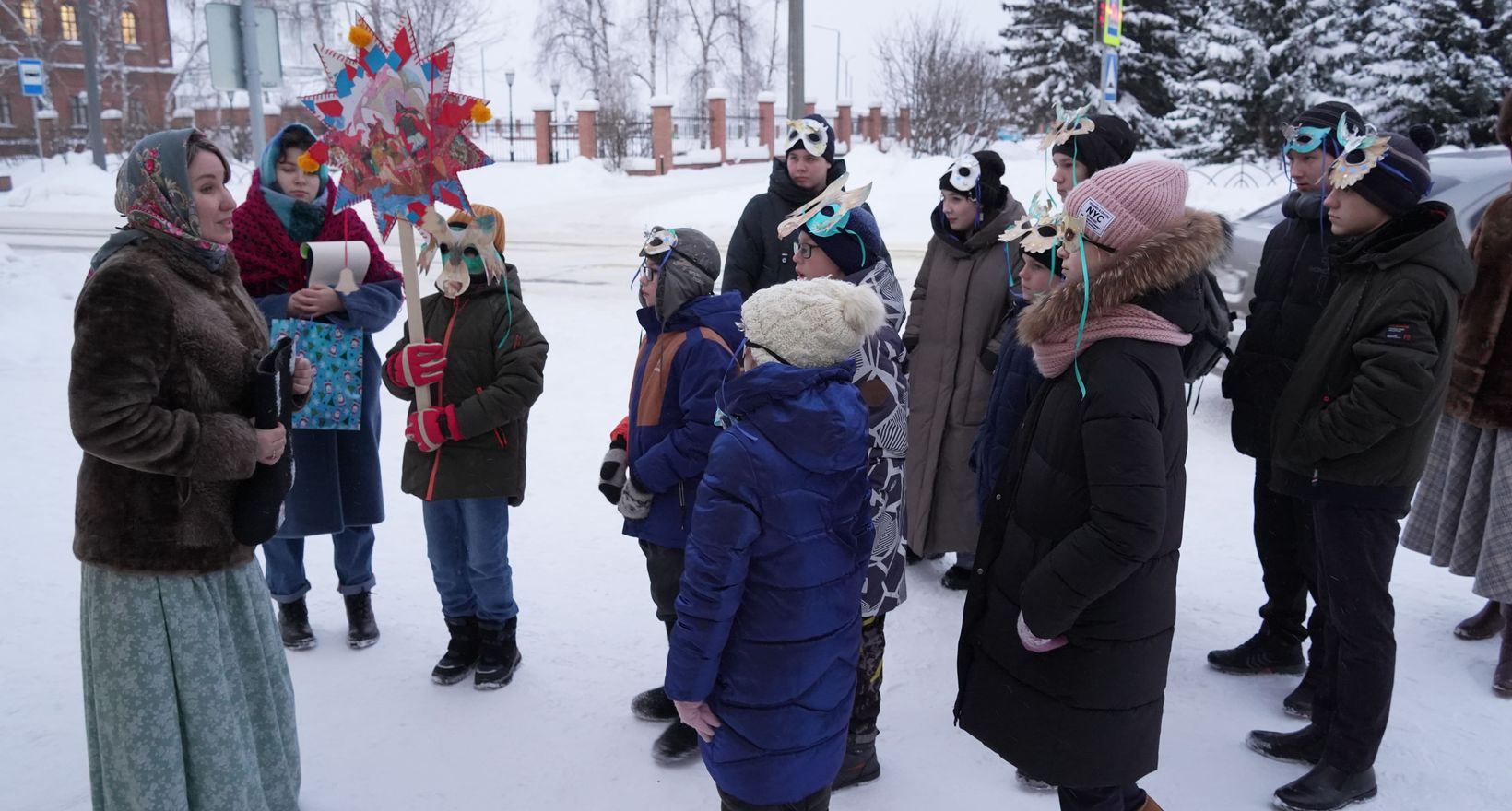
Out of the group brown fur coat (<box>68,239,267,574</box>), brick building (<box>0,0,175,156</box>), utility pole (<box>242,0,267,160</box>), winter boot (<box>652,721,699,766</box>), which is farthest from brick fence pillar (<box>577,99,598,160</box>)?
brown fur coat (<box>68,239,267,574</box>)

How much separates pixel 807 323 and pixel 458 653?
93.6 inches

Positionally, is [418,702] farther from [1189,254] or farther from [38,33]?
[38,33]

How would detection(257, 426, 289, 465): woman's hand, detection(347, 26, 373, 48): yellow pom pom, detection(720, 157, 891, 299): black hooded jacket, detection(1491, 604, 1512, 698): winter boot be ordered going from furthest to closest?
detection(720, 157, 891, 299): black hooded jacket
detection(1491, 604, 1512, 698): winter boot
detection(347, 26, 373, 48): yellow pom pom
detection(257, 426, 289, 465): woman's hand

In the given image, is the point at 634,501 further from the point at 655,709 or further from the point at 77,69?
the point at 77,69

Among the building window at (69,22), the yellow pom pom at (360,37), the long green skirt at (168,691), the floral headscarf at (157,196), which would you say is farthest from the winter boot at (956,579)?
the building window at (69,22)

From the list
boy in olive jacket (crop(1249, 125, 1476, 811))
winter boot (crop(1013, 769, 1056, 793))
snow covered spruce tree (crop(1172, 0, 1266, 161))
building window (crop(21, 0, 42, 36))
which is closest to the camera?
boy in olive jacket (crop(1249, 125, 1476, 811))

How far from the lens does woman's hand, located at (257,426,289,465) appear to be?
2.78 meters

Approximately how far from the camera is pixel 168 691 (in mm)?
2656

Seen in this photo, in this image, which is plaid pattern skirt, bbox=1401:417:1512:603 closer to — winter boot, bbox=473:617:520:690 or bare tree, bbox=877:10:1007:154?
winter boot, bbox=473:617:520:690

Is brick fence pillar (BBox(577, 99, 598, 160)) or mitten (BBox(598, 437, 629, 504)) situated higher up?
brick fence pillar (BBox(577, 99, 598, 160))

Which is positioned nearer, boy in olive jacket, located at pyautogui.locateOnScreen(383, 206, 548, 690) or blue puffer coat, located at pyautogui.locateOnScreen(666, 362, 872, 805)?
blue puffer coat, located at pyautogui.locateOnScreen(666, 362, 872, 805)

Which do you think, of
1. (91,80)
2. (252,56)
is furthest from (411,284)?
(91,80)

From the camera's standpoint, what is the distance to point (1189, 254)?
2.41 m

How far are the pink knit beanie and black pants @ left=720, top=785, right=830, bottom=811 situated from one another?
5.13 ft
